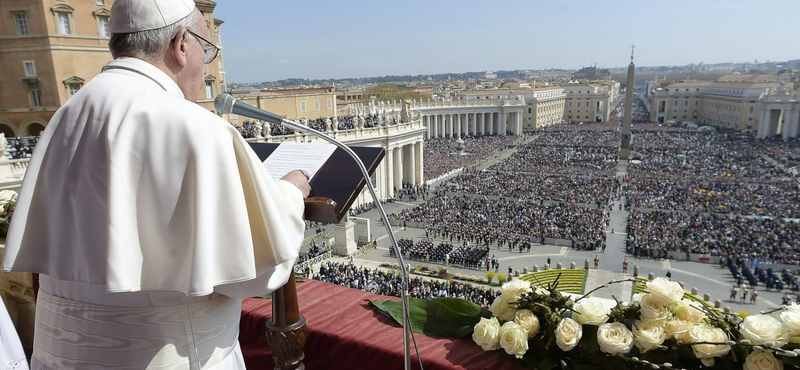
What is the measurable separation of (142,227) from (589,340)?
2.31 m

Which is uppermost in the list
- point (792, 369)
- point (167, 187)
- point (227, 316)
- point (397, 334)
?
point (167, 187)

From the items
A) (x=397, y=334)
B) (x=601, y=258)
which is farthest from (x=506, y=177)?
(x=397, y=334)

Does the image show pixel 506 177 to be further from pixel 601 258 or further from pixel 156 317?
pixel 156 317

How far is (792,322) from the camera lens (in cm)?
245

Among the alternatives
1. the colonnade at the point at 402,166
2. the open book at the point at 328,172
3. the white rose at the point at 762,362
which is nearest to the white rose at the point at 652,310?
the white rose at the point at 762,362

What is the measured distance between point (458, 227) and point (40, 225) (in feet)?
85.3

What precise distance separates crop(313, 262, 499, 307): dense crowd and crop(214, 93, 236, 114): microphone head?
43.8ft

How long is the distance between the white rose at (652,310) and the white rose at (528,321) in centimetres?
57

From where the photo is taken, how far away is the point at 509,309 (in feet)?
9.82

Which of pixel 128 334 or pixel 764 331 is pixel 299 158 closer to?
pixel 128 334

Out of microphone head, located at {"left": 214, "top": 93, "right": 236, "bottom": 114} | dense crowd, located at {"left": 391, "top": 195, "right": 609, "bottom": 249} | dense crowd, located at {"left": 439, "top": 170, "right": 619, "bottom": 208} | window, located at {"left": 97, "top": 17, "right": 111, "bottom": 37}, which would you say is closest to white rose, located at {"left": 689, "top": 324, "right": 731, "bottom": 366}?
microphone head, located at {"left": 214, "top": 93, "right": 236, "bottom": 114}

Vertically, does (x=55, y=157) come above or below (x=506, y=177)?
above

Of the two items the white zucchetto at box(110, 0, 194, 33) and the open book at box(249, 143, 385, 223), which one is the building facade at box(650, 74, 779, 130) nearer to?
the open book at box(249, 143, 385, 223)

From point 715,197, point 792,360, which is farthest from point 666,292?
point 715,197
